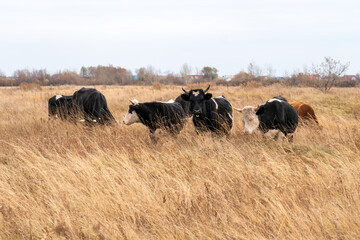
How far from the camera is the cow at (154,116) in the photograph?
297 inches

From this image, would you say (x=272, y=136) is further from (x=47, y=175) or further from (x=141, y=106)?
(x=47, y=175)

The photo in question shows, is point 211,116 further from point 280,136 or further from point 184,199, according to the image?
point 184,199

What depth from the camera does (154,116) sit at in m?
7.61

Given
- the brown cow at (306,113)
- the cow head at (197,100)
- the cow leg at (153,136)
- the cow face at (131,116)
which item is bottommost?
the cow leg at (153,136)

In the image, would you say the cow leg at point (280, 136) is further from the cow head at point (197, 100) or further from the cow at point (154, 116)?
the cow at point (154, 116)

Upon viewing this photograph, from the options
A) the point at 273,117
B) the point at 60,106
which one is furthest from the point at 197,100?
the point at 60,106

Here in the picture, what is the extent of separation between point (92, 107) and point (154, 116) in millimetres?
3062

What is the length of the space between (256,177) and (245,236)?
1648 millimetres

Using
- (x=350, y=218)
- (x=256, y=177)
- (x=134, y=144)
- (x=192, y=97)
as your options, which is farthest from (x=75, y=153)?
(x=350, y=218)

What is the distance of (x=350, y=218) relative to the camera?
3207 mm

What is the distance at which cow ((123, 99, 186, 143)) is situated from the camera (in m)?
7.55

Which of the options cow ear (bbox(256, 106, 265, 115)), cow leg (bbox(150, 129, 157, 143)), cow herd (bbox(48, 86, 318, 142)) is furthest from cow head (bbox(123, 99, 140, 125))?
cow ear (bbox(256, 106, 265, 115))

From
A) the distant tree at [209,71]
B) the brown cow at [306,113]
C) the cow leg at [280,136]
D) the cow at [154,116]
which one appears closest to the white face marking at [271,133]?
the cow leg at [280,136]

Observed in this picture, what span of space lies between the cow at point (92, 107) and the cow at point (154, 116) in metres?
1.75
